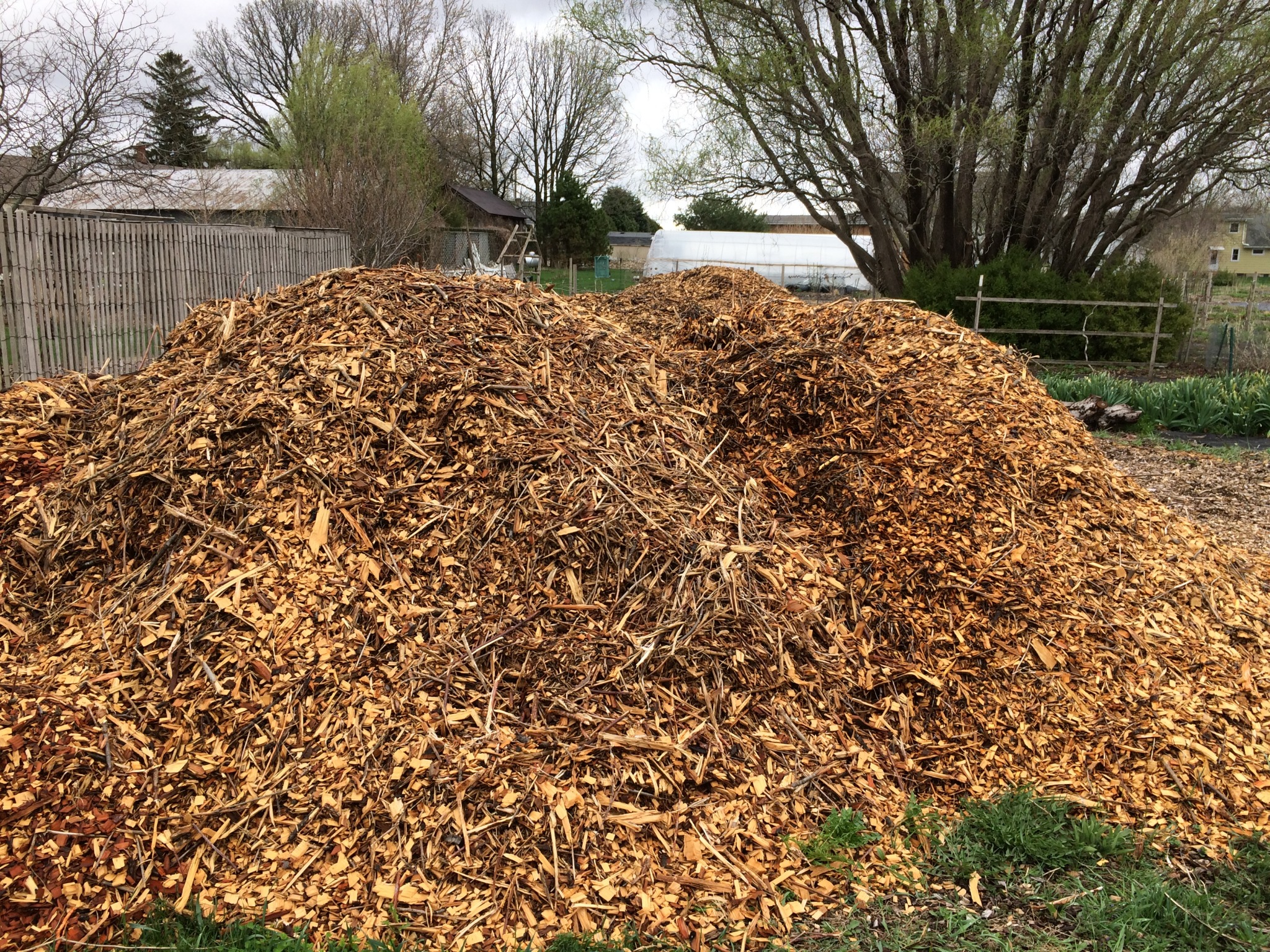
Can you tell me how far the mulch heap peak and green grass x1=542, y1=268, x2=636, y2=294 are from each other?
23213mm

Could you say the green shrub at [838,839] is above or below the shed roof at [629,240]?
below

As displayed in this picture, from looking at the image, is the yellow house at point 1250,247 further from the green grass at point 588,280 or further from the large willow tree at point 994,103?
the large willow tree at point 994,103

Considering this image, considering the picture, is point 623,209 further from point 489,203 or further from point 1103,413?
point 1103,413

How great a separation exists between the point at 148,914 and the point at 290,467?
1597 millimetres

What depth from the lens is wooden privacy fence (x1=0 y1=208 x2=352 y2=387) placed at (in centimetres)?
613

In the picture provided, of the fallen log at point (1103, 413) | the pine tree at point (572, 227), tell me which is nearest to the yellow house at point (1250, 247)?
the pine tree at point (572, 227)

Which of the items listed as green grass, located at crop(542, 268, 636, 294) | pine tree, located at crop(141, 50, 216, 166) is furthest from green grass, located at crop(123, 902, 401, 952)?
pine tree, located at crop(141, 50, 216, 166)

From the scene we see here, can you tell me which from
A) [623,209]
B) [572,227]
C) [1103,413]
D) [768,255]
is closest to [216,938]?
[1103,413]

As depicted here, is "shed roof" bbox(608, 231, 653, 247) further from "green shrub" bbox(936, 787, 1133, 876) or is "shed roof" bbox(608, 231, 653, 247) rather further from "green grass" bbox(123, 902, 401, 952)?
"green grass" bbox(123, 902, 401, 952)

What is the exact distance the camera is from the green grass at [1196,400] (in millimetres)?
9250

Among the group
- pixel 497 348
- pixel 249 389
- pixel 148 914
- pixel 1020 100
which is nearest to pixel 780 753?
pixel 148 914

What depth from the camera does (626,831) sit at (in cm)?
267

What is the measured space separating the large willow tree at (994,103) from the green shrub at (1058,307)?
73cm

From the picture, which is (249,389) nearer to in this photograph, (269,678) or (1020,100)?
(269,678)
